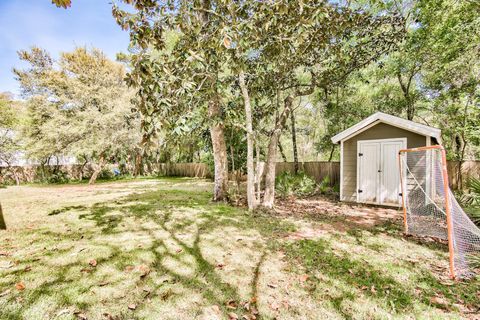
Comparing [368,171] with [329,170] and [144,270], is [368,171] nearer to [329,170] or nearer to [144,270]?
[329,170]

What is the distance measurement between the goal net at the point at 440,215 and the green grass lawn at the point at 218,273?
0.83 feet

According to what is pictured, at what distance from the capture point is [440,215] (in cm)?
577

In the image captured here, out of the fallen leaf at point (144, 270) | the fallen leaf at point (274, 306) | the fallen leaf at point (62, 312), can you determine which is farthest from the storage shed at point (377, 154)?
the fallen leaf at point (62, 312)

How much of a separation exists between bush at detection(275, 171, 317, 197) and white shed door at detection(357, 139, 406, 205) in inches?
88.7

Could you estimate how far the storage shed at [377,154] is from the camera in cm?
702

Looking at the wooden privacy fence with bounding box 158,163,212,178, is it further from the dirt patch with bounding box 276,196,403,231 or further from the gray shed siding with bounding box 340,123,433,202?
the gray shed siding with bounding box 340,123,433,202

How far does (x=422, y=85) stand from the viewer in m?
11.3

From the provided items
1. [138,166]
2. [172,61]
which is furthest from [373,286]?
[138,166]

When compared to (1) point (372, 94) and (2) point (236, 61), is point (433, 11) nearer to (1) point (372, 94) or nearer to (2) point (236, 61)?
(1) point (372, 94)

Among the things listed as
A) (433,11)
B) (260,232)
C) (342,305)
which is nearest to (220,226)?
(260,232)

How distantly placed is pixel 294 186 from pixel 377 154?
139 inches

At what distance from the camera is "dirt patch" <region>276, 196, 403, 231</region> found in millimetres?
5484

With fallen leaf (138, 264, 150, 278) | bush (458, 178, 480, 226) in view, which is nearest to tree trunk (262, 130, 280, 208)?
fallen leaf (138, 264, 150, 278)

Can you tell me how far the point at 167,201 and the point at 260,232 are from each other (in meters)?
4.05
